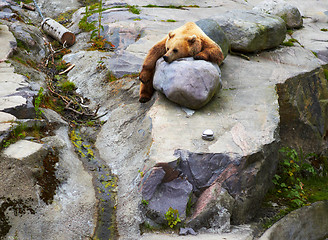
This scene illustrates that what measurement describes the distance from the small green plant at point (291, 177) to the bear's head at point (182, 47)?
2.20 metres

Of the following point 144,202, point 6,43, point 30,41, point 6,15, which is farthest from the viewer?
point 6,15

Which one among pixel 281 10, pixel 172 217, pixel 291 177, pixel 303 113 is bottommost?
pixel 291 177

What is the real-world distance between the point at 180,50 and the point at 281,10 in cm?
583

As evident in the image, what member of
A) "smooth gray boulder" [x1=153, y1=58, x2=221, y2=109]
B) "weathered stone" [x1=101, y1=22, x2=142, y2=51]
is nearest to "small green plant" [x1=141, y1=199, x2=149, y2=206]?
"smooth gray boulder" [x1=153, y1=58, x2=221, y2=109]

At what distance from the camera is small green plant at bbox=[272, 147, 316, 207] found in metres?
5.71

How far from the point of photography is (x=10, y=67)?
7395 millimetres

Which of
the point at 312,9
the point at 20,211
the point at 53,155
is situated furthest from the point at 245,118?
the point at 312,9

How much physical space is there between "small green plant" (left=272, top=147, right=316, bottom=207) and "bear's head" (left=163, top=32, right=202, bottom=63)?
220cm

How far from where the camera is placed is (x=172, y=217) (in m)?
4.63

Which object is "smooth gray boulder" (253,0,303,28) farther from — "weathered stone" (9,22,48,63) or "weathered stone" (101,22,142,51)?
"weathered stone" (9,22,48,63)

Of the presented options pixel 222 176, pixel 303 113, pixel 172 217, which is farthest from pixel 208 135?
pixel 303 113

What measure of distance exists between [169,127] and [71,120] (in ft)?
7.36

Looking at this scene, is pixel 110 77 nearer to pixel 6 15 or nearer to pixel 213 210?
pixel 213 210

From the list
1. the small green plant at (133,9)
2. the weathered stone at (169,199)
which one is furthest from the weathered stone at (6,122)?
the small green plant at (133,9)
